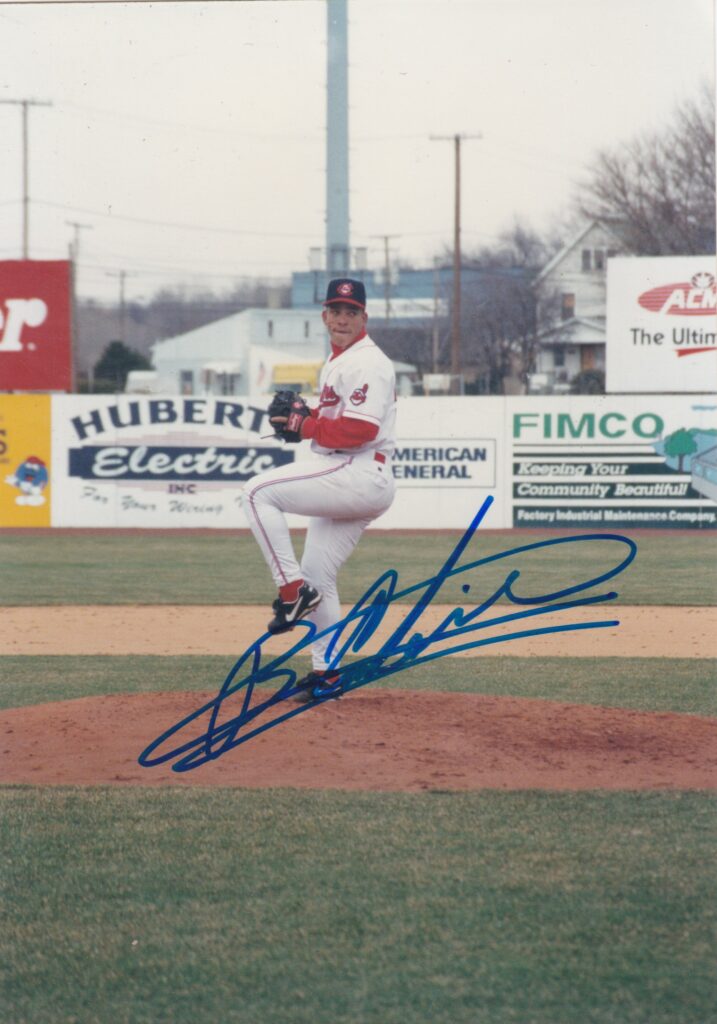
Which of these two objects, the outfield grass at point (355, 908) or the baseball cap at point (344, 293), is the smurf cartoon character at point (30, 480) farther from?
the outfield grass at point (355, 908)

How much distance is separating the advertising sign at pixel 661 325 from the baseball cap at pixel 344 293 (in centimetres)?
1328

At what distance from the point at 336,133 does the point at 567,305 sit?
28.7 m

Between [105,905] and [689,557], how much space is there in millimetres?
12093

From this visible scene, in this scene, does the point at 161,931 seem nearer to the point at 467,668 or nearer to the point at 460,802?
the point at 460,802

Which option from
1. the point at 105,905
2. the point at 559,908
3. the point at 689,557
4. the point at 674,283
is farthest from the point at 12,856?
the point at 674,283

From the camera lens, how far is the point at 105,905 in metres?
3.48

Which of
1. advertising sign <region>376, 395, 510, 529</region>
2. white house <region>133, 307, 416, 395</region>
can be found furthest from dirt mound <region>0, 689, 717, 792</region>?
white house <region>133, 307, 416, 395</region>

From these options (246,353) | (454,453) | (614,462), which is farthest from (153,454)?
(246,353)

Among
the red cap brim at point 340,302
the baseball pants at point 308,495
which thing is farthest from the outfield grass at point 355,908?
the red cap brim at point 340,302

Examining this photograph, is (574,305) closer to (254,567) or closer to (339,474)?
(254,567)

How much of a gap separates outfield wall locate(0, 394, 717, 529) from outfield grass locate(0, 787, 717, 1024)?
13094 mm

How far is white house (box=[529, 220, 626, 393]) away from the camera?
92.6 feet

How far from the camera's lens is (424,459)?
17.5 m
